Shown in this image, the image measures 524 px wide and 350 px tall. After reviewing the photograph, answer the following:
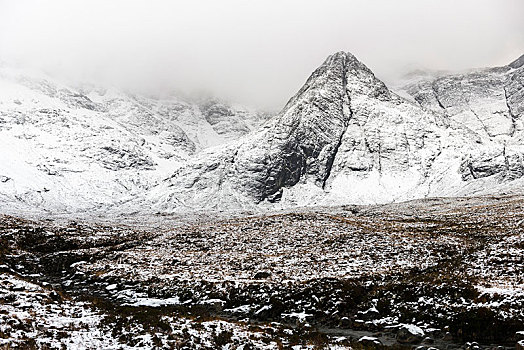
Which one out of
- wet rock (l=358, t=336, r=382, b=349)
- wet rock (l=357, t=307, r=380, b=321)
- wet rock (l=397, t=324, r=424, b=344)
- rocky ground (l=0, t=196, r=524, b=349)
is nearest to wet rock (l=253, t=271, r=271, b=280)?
rocky ground (l=0, t=196, r=524, b=349)

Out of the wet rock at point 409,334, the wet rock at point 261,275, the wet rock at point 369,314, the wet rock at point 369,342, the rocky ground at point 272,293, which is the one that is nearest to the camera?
the rocky ground at point 272,293

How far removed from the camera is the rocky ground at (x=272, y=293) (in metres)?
17.4

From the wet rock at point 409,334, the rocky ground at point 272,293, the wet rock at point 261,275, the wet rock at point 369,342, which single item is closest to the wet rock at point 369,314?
the rocky ground at point 272,293

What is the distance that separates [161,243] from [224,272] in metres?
19.9

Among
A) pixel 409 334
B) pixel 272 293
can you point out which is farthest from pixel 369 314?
pixel 272 293

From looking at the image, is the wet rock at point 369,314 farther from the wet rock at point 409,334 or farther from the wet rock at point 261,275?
the wet rock at point 261,275

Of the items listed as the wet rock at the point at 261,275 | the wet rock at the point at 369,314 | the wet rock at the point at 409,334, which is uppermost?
the wet rock at the point at 409,334

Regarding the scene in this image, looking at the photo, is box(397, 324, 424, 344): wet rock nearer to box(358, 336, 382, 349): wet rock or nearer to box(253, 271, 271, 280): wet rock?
box(358, 336, 382, 349): wet rock

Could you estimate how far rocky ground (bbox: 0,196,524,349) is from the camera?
1742 cm

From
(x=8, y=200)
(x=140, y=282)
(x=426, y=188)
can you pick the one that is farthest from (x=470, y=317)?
(x=8, y=200)

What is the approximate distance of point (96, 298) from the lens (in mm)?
26000

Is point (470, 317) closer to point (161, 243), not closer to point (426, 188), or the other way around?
point (161, 243)

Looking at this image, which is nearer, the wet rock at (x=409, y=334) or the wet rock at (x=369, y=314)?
the wet rock at (x=409, y=334)

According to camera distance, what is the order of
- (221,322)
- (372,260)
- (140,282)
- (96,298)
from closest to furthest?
(221,322), (96,298), (140,282), (372,260)
